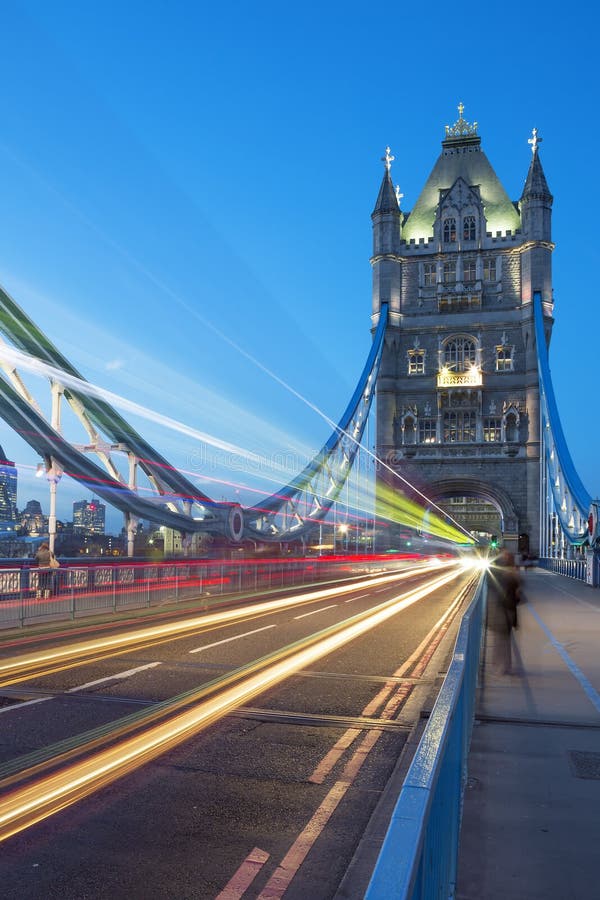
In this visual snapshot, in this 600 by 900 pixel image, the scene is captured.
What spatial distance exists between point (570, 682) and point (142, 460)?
1163 inches

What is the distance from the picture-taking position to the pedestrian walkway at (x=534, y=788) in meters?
4.41

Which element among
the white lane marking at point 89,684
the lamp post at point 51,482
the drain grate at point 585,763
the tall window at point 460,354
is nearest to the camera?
the drain grate at point 585,763

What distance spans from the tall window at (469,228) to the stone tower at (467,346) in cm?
10

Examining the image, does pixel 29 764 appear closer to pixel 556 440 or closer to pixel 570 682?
pixel 570 682

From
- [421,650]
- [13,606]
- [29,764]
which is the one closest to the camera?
[29,764]

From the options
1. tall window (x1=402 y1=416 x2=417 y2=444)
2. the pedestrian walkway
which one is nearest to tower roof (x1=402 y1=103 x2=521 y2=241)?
tall window (x1=402 y1=416 x2=417 y2=444)

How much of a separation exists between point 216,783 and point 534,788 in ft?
7.97

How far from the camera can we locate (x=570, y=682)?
10.4 m

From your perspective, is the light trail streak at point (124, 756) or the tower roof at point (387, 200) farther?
the tower roof at point (387, 200)

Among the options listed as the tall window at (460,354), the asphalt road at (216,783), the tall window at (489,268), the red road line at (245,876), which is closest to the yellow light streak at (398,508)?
the tall window at (460,354)

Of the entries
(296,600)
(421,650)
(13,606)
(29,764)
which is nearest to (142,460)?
(296,600)

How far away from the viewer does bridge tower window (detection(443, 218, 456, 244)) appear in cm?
7425

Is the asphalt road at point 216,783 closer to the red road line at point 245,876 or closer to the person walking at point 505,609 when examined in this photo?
the red road line at point 245,876

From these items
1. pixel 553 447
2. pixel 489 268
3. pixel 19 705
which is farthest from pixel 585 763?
pixel 489 268
